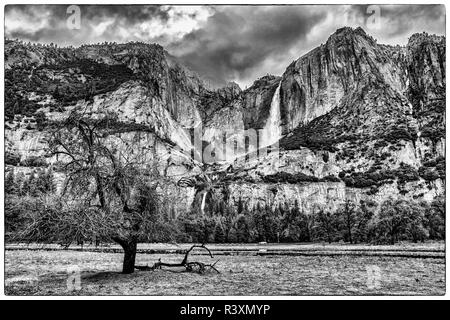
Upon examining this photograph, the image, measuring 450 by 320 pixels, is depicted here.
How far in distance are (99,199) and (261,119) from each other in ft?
122

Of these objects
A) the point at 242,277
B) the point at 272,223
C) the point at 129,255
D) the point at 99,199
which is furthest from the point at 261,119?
the point at 99,199

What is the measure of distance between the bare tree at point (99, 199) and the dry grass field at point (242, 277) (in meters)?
Answer: 1.06

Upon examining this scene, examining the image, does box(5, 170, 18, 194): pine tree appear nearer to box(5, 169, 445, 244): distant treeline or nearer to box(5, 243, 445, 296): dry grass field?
box(5, 169, 445, 244): distant treeline

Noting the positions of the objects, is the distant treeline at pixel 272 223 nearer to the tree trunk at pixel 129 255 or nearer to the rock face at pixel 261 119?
the tree trunk at pixel 129 255

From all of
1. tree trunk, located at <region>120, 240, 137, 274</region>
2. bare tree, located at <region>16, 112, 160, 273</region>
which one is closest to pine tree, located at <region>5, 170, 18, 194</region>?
bare tree, located at <region>16, 112, 160, 273</region>

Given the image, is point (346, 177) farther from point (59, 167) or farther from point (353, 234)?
point (59, 167)

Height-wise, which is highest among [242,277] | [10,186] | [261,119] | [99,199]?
[261,119]

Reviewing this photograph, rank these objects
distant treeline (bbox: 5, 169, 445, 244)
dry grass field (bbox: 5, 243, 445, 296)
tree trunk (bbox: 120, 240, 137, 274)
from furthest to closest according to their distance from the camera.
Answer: tree trunk (bbox: 120, 240, 137, 274), distant treeline (bbox: 5, 169, 445, 244), dry grass field (bbox: 5, 243, 445, 296)

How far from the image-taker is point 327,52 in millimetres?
71812

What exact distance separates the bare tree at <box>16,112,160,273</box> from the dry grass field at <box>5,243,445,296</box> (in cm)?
106

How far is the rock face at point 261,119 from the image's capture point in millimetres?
17156

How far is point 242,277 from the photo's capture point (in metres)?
10.9

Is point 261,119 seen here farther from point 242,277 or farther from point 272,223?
point 242,277

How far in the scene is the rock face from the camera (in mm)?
17156
